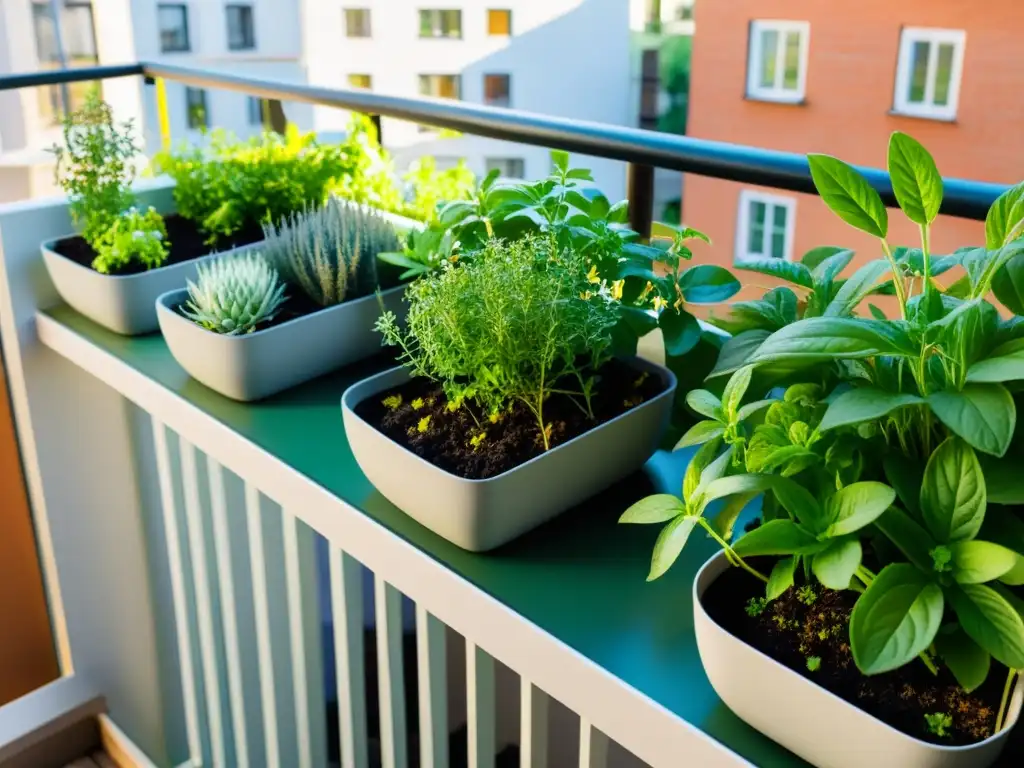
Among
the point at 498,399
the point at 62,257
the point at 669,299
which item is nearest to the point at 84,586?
the point at 62,257

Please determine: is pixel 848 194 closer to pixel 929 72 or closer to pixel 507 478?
pixel 507 478

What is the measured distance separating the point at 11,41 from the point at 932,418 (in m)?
13.1

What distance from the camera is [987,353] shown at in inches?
28.5

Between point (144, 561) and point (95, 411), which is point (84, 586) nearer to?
point (144, 561)

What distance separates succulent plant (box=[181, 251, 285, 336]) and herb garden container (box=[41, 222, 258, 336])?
0.61 ft

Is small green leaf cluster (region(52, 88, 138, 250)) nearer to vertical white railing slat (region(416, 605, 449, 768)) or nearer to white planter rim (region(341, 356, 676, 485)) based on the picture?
white planter rim (region(341, 356, 676, 485))

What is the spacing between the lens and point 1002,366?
68 centimetres

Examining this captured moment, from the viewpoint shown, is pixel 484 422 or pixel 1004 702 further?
pixel 484 422

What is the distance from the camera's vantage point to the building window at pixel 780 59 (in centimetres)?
1109

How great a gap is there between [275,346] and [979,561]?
91 centimetres

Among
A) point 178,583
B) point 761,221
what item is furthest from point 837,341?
point 761,221

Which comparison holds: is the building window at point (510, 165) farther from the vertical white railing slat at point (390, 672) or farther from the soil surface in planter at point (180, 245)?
the vertical white railing slat at point (390, 672)

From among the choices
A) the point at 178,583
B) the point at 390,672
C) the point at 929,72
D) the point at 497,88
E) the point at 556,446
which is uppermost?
the point at 556,446

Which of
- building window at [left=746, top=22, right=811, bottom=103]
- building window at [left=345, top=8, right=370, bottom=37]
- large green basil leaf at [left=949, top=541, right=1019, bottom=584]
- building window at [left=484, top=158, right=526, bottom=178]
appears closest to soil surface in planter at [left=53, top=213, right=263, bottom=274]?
large green basil leaf at [left=949, top=541, right=1019, bottom=584]
